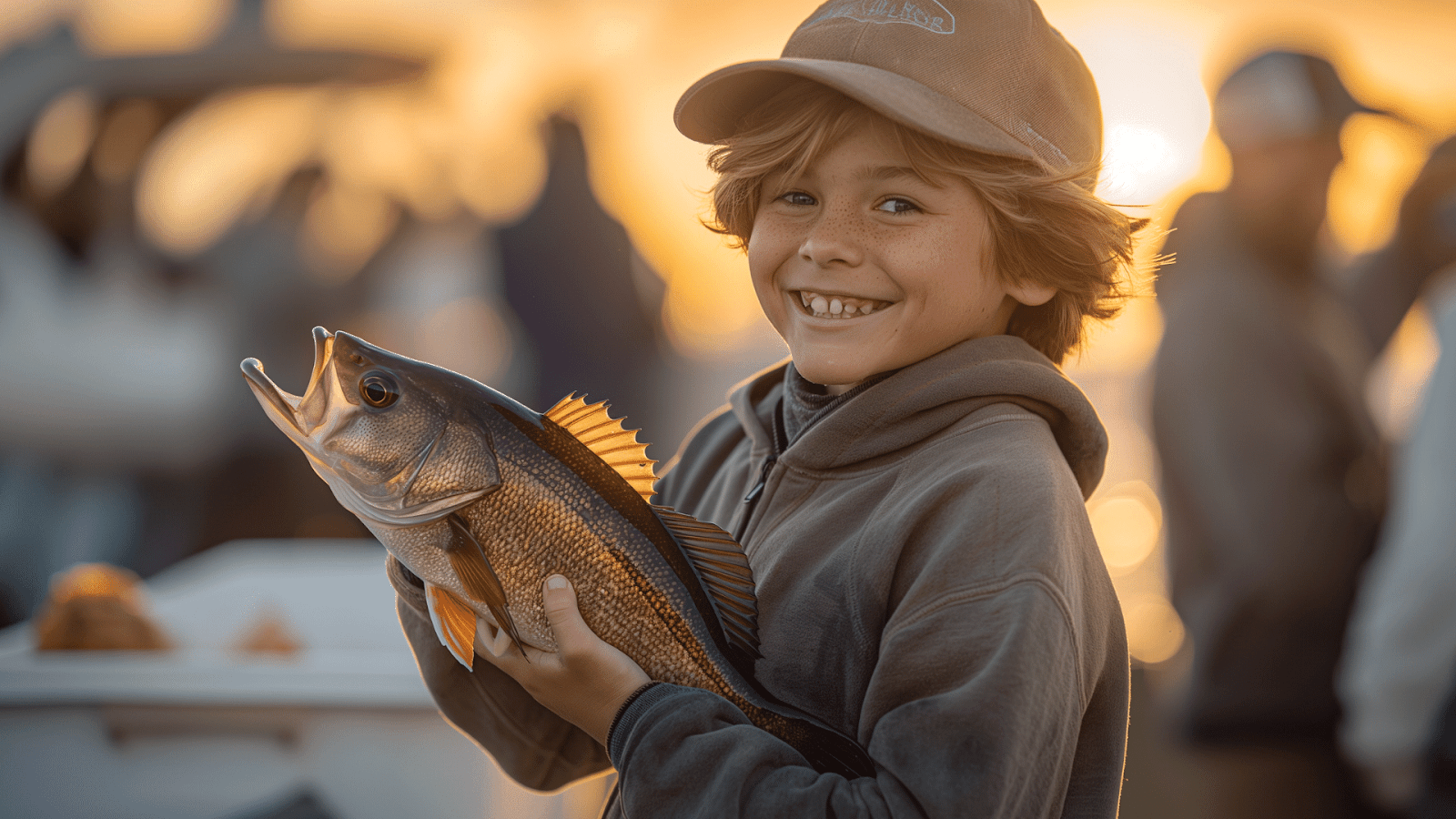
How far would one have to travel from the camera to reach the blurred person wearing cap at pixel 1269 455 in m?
2.97

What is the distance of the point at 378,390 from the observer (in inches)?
40.7

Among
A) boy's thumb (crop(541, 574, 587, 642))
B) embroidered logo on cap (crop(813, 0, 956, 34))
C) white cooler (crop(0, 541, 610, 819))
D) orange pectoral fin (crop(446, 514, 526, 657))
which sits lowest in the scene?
white cooler (crop(0, 541, 610, 819))

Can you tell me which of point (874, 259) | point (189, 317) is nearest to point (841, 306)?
point (874, 259)

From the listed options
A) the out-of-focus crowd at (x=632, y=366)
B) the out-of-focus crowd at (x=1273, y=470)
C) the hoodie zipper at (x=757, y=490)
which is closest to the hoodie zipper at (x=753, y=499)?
the hoodie zipper at (x=757, y=490)

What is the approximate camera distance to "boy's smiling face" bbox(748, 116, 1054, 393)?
3.58 ft

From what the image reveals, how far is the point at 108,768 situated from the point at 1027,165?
2.51 metres

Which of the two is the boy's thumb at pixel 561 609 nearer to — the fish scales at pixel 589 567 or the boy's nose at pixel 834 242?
the fish scales at pixel 589 567

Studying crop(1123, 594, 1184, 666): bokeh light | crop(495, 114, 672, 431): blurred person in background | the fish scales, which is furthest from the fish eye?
crop(495, 114, 672, 431): blurred person in background

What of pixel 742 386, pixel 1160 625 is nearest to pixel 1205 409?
pixel 1160 625

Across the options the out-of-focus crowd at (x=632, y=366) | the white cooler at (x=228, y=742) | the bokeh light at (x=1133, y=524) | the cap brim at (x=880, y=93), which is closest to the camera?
the cap brim at (x=880, y=93)

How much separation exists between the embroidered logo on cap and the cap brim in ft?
0.26

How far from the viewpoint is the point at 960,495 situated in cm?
98

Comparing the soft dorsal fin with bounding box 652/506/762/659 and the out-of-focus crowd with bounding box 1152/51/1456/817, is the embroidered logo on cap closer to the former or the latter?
the soft dorsal fin with bounding box 652/506/762/659

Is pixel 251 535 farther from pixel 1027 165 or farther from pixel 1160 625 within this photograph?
pixel 1027 165
